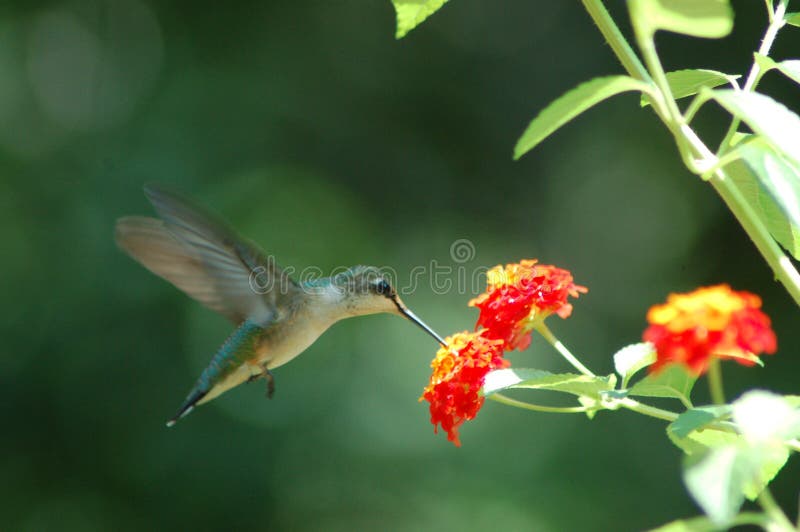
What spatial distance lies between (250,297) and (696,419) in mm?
1596

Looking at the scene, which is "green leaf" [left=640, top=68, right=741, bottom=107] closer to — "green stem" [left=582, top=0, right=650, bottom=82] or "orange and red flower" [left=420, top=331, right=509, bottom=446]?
"green stem" [left=582, top=0, right=650, bottom=82]

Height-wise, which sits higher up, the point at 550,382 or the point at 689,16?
the point at 689,16

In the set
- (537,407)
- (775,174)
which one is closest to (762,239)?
(775,174)

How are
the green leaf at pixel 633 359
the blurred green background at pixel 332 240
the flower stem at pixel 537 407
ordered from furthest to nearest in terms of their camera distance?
the blurred green background at pixel 332 240 → the green leaf at pixel 633 359 → the flower stem at pixel 537 407

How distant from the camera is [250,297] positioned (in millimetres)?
2572

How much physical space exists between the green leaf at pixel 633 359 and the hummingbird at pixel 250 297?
80 cm

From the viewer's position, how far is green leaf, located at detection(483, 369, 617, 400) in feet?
4.69

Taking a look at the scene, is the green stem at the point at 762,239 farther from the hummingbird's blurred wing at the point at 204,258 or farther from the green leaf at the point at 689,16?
the hummingbird's blurred wing at the point at 204,258

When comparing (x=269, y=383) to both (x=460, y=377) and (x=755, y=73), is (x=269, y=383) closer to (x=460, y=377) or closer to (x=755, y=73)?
(x=460, y=377)

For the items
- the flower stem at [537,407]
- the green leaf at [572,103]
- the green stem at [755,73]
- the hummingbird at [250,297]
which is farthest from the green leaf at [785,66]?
the hummingbird at [250,297]

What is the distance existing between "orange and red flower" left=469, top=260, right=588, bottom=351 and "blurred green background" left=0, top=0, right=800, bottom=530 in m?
2.73

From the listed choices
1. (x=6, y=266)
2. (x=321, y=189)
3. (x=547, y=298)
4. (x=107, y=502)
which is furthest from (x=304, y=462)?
(x=547, y=298)

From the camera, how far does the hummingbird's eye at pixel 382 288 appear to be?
8.61 ft

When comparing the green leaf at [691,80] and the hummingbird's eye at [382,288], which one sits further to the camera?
the hummingbird's eye at [382,288]
